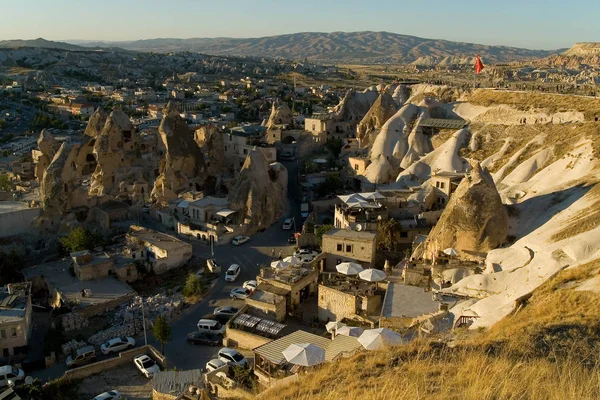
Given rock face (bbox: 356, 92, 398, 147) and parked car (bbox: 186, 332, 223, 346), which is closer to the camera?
parked car (bbox: 186, 332, 223, 346)

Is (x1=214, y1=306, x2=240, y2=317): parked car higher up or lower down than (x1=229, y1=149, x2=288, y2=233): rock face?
lower down

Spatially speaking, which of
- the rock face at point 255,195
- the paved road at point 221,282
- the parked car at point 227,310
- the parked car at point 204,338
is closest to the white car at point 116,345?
the paved road at point 221,282

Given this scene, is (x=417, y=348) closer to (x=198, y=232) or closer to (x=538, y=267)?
(x=538, y=267)

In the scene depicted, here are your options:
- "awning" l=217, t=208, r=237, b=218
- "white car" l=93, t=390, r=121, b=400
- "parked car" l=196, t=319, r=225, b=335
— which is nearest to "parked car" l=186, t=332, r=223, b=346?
"parked car" l=196, t=319, r=225, b=335

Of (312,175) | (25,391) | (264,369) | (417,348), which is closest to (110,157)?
(312,175)

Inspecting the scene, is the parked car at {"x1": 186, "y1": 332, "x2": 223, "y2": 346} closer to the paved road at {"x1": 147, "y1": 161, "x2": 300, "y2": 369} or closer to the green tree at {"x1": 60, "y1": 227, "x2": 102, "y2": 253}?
the paved road at {"x1": 147, "y1": 161, "x2": 300, "y2": 369}
